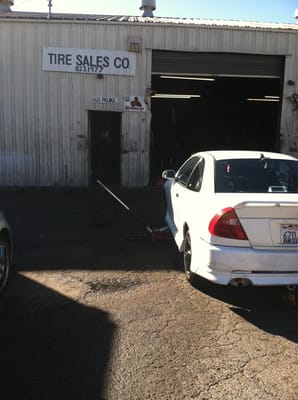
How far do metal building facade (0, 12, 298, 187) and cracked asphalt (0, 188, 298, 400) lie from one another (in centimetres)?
681

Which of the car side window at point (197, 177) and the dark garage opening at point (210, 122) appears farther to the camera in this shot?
the dark garage opening at point (210, 122)

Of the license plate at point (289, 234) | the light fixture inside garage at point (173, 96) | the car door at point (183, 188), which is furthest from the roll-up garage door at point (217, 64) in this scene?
the license plate at point (289, 234)

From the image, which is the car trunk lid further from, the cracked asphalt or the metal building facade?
the metal building facade

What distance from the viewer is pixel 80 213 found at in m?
10.2

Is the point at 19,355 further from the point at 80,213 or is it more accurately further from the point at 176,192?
the point at 80,213

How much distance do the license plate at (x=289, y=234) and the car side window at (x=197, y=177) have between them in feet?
4.24

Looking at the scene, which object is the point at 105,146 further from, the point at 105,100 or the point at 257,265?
the point at 257,265

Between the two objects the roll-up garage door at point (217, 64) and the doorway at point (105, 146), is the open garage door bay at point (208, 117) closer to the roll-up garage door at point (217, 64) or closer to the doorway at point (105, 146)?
the roll-up garage door at point (217, 64)

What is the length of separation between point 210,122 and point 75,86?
914 cm

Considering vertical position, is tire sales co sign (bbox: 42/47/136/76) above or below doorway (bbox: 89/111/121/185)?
above

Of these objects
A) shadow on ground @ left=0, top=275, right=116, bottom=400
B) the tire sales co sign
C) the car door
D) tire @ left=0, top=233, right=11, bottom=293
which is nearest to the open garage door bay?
the tire sales co sign

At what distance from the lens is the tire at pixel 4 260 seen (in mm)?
5387

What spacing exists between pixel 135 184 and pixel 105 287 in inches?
345

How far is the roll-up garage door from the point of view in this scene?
1398cm
